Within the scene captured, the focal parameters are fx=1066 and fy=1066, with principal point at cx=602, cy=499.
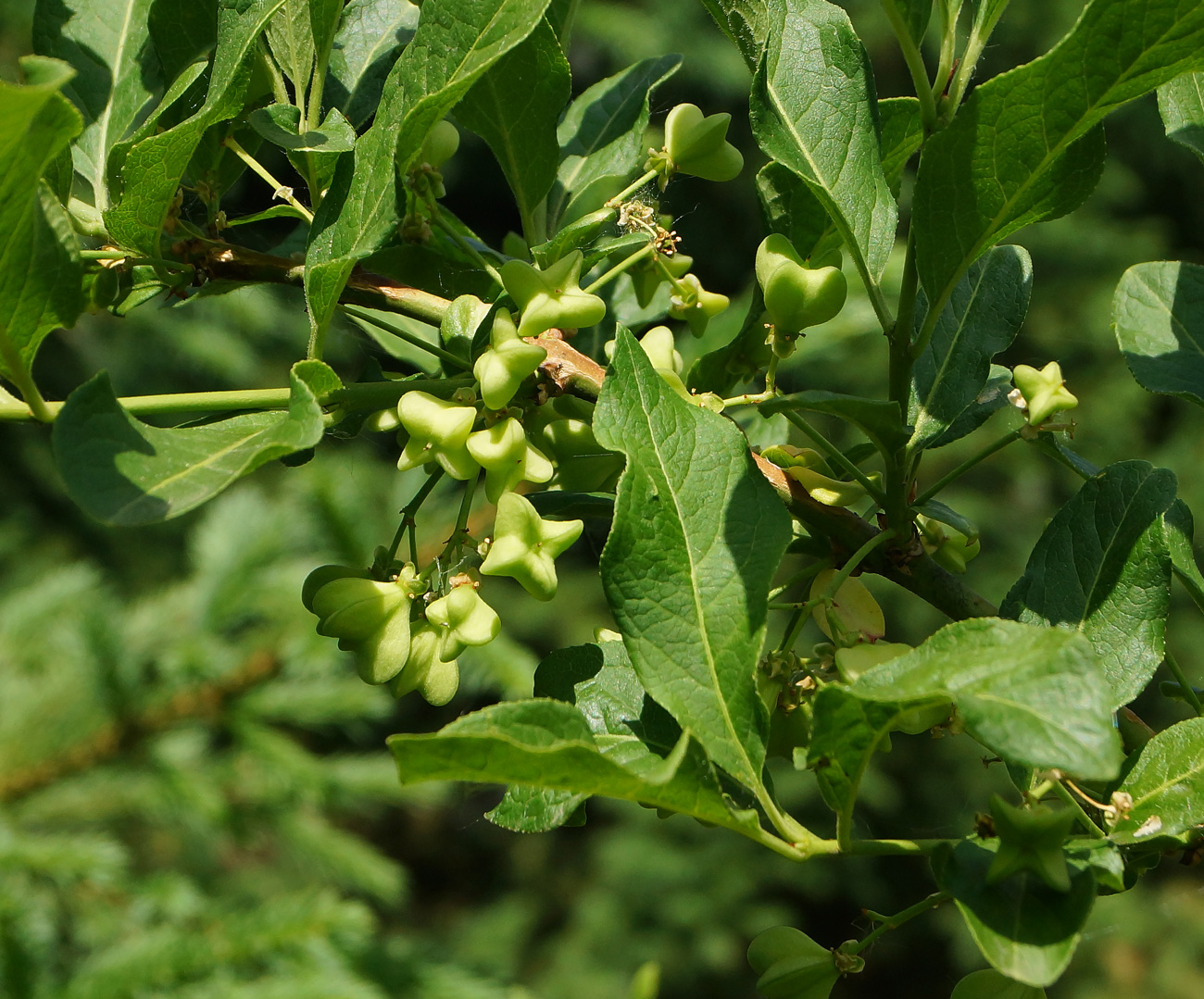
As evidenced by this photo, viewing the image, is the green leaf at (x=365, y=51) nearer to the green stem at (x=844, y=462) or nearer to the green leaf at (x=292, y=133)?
the green leaf at (x=292, y=133)

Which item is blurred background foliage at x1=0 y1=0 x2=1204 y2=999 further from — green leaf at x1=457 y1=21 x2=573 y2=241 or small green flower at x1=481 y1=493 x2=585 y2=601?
small green flower at x1=481 y1=493 x2=585 y2=601

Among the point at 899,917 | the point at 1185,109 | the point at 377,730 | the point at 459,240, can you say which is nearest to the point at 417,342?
the point at 459,240

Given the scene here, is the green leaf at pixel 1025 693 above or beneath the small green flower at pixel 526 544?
above

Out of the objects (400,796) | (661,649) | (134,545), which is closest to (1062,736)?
(661,649)

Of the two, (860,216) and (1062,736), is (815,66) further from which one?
(1062,736)

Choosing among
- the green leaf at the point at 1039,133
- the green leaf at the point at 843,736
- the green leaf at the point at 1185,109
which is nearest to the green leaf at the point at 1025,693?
the green leaf at the point at 843,736

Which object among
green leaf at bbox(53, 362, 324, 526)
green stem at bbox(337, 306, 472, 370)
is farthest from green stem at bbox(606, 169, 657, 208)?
green leaf at bbox(53, 362, 324, 526)
